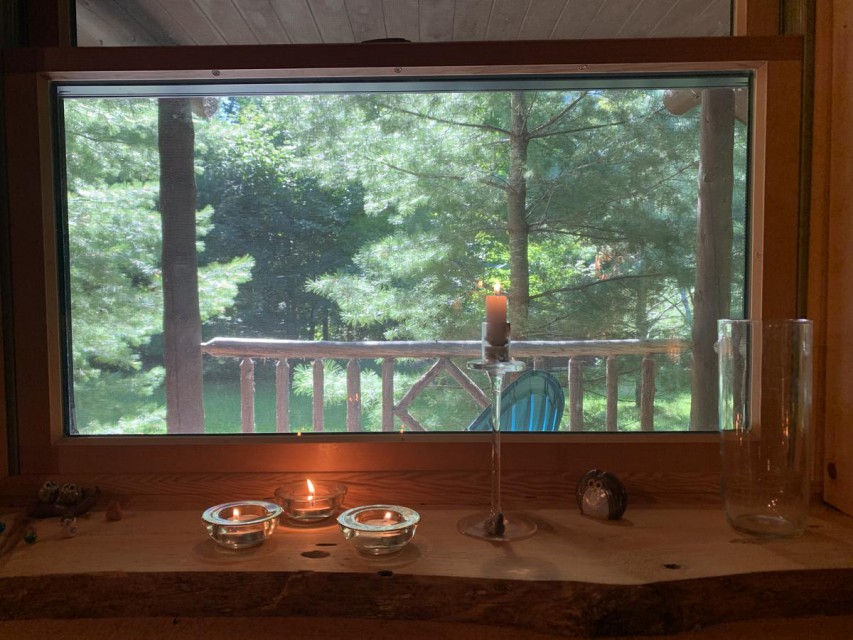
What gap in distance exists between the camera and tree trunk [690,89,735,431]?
1.23 metres

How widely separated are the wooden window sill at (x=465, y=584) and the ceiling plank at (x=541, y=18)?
966 millimetres

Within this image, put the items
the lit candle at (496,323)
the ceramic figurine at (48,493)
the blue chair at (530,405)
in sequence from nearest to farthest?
the lit candle at (496,323) < the ceramic figurine at (48,493) < the blue chair at (530,405)

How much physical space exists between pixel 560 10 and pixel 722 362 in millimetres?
→ 748

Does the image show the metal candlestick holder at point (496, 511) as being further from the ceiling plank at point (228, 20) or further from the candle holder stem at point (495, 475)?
the ceiling plank at point (228, 20)

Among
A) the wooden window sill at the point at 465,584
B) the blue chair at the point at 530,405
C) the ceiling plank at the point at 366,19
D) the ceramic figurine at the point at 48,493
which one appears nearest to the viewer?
the wooden window sill at the point at 465,584

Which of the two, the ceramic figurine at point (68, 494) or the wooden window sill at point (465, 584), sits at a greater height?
the ceramic figurine at point (68, 494)

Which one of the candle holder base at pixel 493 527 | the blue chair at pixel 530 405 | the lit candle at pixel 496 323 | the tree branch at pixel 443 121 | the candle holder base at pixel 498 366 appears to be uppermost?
the tree branch at pixel 443 121

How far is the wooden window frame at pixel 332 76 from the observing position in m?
1.14

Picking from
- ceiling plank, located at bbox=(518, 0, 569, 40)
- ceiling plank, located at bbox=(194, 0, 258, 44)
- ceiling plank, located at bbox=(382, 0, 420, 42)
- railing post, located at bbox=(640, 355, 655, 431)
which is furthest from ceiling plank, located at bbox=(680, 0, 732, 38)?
ceiling plank, located at bbox=(194, 0, 258, 44)

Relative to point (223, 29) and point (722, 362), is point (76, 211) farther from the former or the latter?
point (722, 362)

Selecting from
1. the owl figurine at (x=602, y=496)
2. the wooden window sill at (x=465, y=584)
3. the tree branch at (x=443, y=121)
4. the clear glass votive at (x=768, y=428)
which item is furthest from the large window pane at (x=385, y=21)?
the wooden window sill at (x=465, y=584)

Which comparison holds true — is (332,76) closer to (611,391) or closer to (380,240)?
(380,240)

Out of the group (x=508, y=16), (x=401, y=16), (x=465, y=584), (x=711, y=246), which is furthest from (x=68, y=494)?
(x=711, y=246)

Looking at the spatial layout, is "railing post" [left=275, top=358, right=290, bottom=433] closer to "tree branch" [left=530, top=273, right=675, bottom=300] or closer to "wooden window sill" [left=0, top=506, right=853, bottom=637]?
"wooden window sill" [left=0, top=506, right=853, bottom=637]
